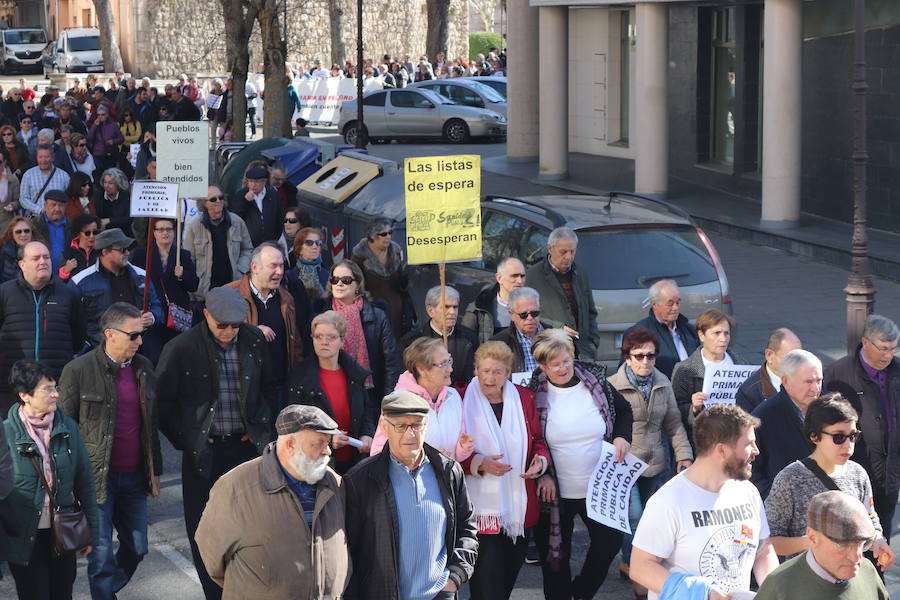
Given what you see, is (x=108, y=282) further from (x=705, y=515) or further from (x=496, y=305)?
(x=705, y=515)

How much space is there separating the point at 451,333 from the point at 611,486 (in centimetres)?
187

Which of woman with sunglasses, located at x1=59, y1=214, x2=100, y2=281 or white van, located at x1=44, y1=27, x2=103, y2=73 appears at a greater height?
white van, located at x1=44, y1=27, x2=103, y2=73

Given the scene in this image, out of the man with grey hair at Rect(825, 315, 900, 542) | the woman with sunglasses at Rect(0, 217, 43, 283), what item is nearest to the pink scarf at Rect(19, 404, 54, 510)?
the man with grey hair at Rect(825, 315, 900, 542)

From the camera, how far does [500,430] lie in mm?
7594

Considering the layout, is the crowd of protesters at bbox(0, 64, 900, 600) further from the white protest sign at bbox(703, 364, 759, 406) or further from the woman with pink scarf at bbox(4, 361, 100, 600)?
the white protest sign at bbox(703, 364, 759, 406)

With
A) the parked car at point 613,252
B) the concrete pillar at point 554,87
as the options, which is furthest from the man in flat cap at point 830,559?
the concrete pillar at point 554,87

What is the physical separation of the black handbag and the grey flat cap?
1.41 meters

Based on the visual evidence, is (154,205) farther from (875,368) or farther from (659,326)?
(875,368)

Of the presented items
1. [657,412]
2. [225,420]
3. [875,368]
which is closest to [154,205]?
[225,420]

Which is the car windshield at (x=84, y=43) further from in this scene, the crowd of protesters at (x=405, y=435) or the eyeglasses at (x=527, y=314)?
the eyeglasses at (x=527, y=314)

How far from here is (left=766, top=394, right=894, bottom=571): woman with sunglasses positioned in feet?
21.6

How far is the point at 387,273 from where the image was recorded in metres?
11.5

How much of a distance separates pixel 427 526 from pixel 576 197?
7.61 meters

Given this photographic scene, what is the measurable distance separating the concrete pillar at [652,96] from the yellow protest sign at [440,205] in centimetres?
1466
